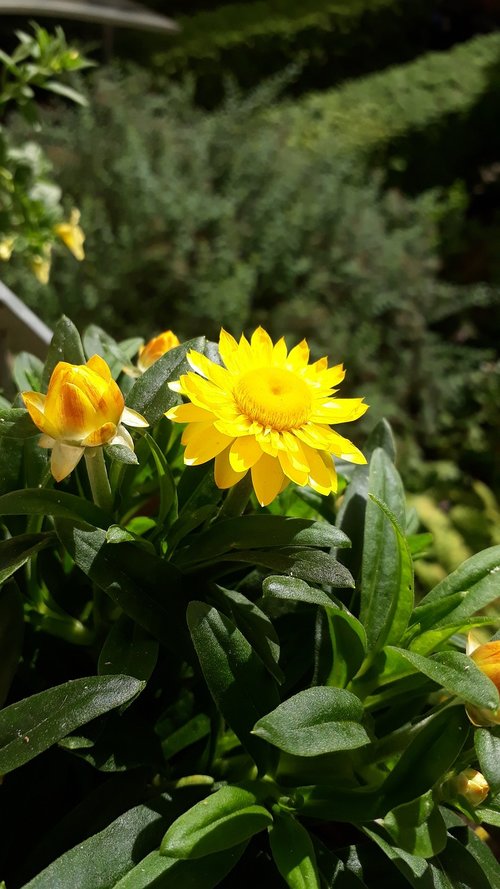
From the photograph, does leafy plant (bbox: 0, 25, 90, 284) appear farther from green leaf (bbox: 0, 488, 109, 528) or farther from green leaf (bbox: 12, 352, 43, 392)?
green leaf (bbox: 0, 488, 109, 528)

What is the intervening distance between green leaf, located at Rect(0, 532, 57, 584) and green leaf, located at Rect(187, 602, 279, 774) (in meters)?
0.12

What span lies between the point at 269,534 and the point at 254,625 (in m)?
0.07

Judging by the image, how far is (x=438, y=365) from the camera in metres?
2.87

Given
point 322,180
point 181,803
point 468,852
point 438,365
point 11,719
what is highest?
point 11,719

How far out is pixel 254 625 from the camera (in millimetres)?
537

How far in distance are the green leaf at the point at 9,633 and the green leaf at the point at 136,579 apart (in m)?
0.06

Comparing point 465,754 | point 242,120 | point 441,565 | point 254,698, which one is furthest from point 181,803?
point 242,120

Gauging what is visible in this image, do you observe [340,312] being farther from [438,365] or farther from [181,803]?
[181,803]

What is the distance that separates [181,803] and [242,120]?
10.2 ft

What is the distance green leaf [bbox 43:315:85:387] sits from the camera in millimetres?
588

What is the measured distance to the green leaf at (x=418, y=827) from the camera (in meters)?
0.48

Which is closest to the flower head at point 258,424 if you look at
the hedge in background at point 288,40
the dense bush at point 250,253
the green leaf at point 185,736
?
the green leaf at point 185,736

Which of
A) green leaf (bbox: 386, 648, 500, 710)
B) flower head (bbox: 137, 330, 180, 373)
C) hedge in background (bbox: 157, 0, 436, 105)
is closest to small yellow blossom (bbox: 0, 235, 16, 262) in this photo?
flower head (bbox: 137, 330, 180, 373)

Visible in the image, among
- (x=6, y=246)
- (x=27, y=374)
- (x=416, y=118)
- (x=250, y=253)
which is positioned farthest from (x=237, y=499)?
(x=416, y=118)
